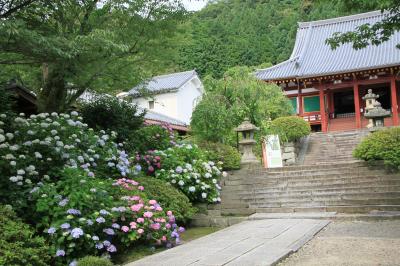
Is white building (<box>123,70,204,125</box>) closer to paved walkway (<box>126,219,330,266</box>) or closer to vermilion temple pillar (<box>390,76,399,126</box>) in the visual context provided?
vermilion temple pillar (<box>390,76,399,126</box>)

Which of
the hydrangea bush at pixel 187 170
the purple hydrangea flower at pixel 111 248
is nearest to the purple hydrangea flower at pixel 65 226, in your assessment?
the purple hydrangea flower at pixel 111 248

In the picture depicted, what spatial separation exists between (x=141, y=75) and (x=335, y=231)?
6450mm

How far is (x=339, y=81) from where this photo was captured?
25312 millimetres

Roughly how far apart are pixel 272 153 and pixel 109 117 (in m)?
7.38

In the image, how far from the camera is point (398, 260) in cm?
528

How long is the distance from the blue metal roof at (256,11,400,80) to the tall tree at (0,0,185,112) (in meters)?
16.3

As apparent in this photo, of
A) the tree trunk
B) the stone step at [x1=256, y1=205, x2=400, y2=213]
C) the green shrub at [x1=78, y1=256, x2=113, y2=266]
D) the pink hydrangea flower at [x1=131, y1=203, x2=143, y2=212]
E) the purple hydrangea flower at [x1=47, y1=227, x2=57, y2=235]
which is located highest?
the tree trunk

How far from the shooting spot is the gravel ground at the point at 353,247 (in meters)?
5.44

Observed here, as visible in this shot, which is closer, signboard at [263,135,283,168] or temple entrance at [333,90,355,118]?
signboard at [263,135,283,168]

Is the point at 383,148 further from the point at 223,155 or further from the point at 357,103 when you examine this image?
the point at 357,103

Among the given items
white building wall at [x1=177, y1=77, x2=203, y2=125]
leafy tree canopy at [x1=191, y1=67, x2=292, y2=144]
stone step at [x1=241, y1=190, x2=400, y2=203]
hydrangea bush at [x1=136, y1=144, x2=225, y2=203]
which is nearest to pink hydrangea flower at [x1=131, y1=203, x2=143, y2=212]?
hydrangea bush at [x1=136, y1=144, x2=225, y2=203]

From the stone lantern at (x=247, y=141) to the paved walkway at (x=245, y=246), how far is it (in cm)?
Answer: 473

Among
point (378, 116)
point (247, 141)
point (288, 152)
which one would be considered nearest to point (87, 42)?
point (247, 141)

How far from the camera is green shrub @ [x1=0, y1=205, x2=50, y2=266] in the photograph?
5.14 metres
